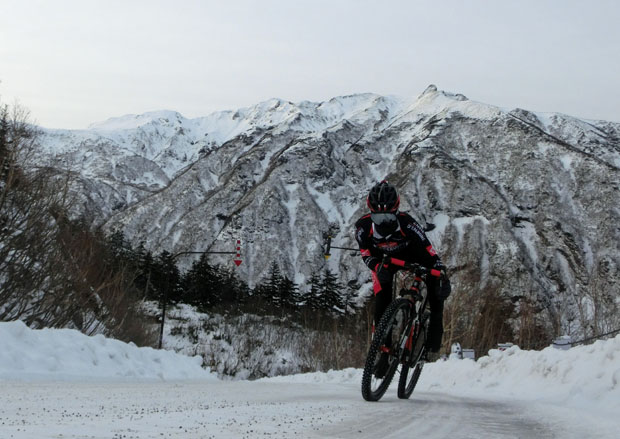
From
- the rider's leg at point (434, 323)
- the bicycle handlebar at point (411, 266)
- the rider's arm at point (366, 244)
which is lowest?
the rider's leg at point (434, 323)

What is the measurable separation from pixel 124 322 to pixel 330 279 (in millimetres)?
57692

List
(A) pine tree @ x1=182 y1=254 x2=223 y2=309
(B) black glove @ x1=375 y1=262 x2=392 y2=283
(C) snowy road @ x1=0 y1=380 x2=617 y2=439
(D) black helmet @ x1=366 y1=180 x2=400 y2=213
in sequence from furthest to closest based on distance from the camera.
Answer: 1. (A) pine tree @ x1=182 y1=254 x2=223 y2=309
2. (B) black glove @ x1=375 y1=262 x2=392 y2=283
3. (D) black helmet @ x1=366 y1=180 x2=400 y2=213
4. (C) snowy road @ x1=0 y1=380 x2=617 y2=439

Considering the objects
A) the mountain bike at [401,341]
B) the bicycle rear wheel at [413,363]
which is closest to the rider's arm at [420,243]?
the mountain bike at [401,341]

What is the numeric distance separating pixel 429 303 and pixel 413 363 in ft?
2.58

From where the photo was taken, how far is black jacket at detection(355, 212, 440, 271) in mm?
7238

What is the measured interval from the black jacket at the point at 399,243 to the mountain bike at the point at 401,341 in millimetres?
177

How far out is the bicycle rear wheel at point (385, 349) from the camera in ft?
22.1

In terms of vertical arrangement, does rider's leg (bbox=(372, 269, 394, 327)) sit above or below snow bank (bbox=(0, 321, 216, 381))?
above

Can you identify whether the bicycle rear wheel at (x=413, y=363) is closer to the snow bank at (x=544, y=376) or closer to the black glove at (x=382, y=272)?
the snow bank at (x=544, y=376)

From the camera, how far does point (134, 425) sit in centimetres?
388

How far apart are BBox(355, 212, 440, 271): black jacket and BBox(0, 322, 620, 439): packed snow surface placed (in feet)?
5.56

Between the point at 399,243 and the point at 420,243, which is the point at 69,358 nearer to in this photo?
the point at 399,243

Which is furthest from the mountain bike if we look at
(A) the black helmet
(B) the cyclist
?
(A) the black helmet

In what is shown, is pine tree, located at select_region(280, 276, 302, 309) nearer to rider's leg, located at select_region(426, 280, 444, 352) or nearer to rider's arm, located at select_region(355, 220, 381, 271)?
rider's leg, located at select_region(426, 280, 444, 352)
